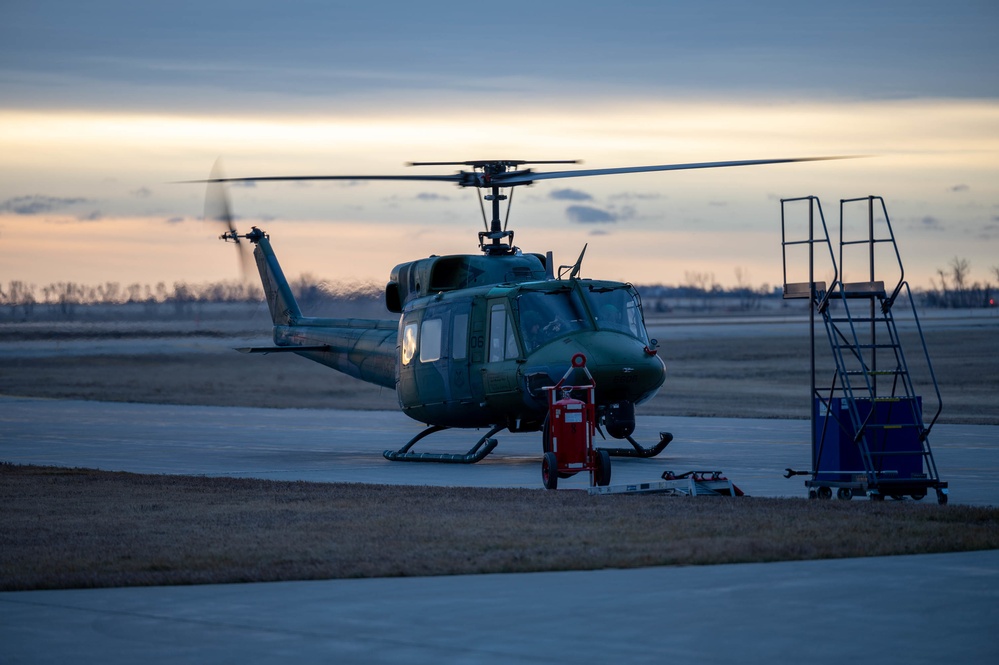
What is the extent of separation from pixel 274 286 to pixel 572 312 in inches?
422

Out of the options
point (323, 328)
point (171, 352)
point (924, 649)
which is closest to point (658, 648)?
point (924, 649)

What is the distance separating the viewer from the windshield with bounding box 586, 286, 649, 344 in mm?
20234

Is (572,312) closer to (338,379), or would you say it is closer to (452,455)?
(452,455)

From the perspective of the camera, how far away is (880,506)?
13539 millimetres

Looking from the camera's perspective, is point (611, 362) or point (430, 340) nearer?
point (611, 362)

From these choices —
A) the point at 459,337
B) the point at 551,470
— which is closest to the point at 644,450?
the point at 459,337

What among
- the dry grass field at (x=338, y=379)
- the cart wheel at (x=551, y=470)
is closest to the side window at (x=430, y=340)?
the cart wheel at (x=551, y=470)

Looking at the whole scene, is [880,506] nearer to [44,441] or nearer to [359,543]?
[359,543]

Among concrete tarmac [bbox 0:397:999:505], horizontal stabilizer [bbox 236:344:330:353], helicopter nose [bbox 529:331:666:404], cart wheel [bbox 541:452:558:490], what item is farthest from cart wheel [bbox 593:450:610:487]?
horizontal stabilizer [bbox 236:344:330:353]

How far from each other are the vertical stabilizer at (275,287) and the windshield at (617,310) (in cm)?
954

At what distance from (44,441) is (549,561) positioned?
18417 millimetres

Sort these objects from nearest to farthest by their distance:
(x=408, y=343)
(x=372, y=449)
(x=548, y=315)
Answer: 1. (x=548, y=315)
2. (x=408, y=343)
3. (x=372, y=449)

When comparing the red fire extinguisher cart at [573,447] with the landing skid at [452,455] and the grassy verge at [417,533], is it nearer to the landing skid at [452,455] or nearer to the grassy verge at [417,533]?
the grassy verge at [417,533]

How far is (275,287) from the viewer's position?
2922cm
